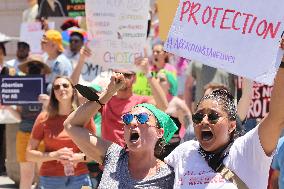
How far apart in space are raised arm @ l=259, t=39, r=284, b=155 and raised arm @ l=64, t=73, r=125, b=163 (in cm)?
111

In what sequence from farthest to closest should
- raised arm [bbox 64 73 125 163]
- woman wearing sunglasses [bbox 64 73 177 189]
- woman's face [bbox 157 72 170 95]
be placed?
woman's face [bbox 157 72 170 95]
raised arm [bbox 64 73 125 163]
woman wearing sunglasses [bbox 64 73 177 189]

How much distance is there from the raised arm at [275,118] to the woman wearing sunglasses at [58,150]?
271 centimetres

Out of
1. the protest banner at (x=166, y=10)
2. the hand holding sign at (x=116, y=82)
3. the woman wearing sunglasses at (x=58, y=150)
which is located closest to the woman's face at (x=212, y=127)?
the hand holding sign at (x=116, y=82)

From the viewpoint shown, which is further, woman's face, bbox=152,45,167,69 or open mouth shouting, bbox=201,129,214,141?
woman's face, bbox=152,45,167,69

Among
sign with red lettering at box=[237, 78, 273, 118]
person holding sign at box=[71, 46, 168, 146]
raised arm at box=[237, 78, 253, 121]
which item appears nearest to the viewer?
raised arm at box=[237, 78, 253, 121]

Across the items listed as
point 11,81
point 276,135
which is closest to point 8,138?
point 11,81

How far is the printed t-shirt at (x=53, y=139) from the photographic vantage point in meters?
6.72

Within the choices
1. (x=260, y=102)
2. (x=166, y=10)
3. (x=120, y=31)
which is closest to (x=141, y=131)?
(x=166, y=10)

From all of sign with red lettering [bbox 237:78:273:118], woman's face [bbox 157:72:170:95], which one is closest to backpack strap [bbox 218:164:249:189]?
sign with red lettering [bbox 237:78:273:118]

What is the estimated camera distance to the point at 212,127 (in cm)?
420

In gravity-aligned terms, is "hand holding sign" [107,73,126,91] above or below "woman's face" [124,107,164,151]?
above

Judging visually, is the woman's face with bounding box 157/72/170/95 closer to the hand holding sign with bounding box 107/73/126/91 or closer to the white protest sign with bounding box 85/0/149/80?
the white protest sign with bounding box 85/0/149/80

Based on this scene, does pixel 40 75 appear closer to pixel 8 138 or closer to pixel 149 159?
pixel 8 138

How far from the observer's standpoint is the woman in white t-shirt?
3.92 m
